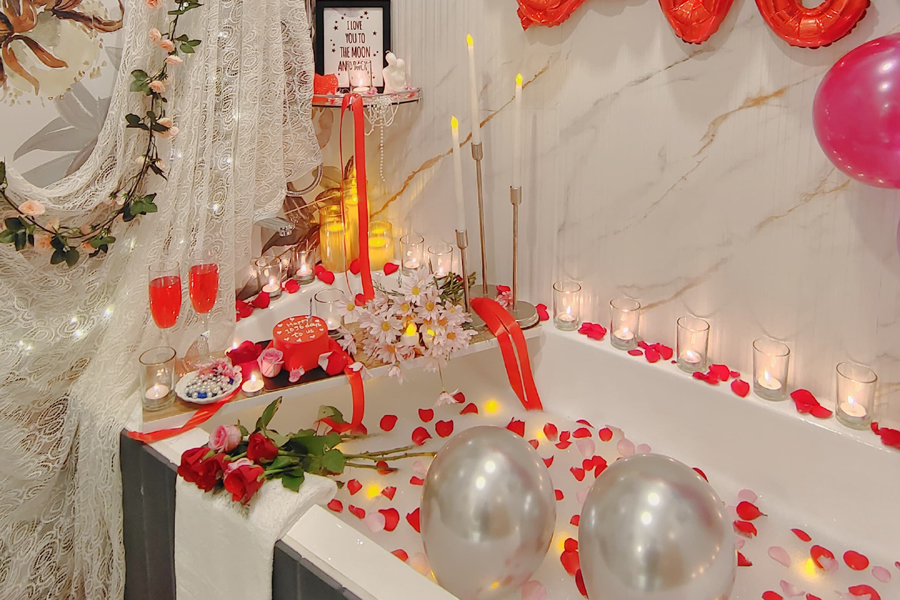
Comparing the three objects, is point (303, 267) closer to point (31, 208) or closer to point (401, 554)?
point (31, 208)

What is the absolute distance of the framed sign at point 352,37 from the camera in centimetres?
207

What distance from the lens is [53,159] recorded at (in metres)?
1.45

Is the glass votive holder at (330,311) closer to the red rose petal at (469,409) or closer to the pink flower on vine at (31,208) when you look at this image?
the red rose petal at (469,409)

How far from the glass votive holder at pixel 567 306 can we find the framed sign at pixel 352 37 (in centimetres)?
83

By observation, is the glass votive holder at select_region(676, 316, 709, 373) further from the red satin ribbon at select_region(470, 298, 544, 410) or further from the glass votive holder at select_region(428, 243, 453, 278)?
the glass votive holder at select_region(428, 243, 453, 278)

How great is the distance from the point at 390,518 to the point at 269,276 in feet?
2.86

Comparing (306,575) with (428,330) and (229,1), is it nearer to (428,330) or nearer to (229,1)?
(428,330)

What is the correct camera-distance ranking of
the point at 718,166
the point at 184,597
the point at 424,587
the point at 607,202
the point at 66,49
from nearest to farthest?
the point at 424,587
the point at 184,597
the point at 66,49
the point at 718,166
the point at 607,202

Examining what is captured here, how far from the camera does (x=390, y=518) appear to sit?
1476 mm

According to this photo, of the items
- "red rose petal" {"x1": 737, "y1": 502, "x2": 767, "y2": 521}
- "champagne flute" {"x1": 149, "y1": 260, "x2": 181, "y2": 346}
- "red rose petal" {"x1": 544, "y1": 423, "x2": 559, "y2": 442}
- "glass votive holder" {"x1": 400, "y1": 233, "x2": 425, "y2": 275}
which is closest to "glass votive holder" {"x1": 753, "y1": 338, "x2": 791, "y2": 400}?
"red rose petal" {"x1": 737, "y1": 502, "x2": 767, "y2": 521}

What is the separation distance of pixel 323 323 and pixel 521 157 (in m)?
0.73

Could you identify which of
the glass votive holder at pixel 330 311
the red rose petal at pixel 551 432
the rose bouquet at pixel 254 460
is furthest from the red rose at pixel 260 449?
the red rose petal at pixel 551 432

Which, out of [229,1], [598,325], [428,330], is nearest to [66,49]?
[229,1]

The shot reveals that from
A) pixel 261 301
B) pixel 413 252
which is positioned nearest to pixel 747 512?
pixel 413 252
